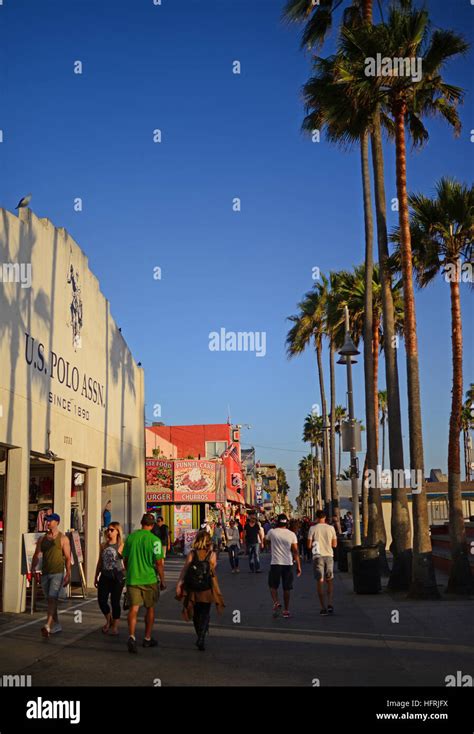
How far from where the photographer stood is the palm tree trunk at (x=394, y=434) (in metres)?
18.8

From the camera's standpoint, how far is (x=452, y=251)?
1920 cm

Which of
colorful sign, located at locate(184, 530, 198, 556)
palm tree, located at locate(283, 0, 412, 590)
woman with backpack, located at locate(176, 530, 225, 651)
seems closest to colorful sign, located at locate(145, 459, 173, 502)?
colorful sign, located at locate(184, 530, 198, 556)

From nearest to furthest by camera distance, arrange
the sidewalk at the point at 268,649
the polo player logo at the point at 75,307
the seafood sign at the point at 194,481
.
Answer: the sidewalk at the point at 268,649
the polo player logo at the point at 75,307
the seafood sign at the point at 194,481

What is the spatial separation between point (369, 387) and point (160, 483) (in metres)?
15.1

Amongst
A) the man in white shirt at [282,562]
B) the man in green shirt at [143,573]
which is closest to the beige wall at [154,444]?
the man in white shirt at [282,562]

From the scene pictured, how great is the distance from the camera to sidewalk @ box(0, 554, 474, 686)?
8.81 metres

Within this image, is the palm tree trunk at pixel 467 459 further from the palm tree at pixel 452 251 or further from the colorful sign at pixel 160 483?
the palm tree at pixel 452 251

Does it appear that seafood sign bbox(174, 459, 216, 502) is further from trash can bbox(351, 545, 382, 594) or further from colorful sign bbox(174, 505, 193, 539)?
trash can bbox(351, 545, 382, 594)

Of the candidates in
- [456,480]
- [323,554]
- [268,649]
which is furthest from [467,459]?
[268,649]

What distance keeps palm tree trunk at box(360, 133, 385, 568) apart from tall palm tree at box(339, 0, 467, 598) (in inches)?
173

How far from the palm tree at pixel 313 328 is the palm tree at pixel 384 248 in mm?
24461

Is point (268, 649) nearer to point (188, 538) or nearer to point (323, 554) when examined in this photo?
point (323, 554)

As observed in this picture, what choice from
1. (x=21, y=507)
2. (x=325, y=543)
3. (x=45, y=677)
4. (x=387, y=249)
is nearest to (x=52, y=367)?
(x=21, y=507)

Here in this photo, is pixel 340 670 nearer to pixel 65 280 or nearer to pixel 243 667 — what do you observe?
pixel 243 667
